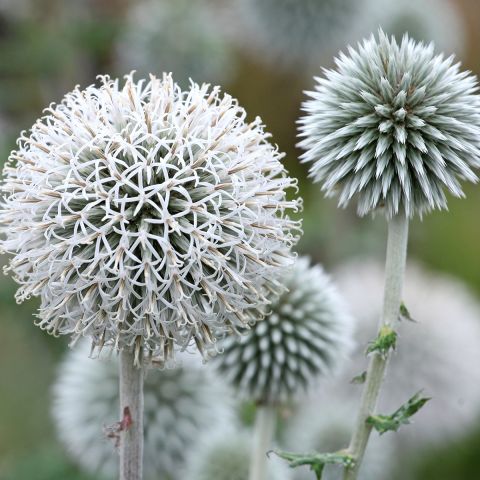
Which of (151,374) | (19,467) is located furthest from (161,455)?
A: (19,467)

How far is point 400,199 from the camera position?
8.42 feet

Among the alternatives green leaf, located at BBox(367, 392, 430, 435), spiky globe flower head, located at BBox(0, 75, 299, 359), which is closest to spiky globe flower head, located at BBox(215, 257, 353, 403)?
spiky globe flower head, located at BBox(0, 75, 299, 359)

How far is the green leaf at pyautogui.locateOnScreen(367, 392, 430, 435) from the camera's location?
7.85ft

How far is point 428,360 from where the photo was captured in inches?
202

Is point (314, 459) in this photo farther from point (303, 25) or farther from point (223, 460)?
point (303, 25)

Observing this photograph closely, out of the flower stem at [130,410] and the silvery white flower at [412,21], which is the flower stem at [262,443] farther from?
the silvery white flower at [412,21]

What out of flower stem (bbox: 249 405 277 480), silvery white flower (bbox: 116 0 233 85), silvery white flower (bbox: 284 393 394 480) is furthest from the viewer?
silvery white flower (bbox: 116 0 233 85)

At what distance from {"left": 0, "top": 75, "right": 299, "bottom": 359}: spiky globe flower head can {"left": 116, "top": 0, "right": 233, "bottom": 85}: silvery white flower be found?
4079 mm

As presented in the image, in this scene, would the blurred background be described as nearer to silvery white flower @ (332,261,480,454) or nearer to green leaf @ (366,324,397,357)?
silvery white flower @ (332,261,480,454)

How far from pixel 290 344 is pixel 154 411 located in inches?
32.1

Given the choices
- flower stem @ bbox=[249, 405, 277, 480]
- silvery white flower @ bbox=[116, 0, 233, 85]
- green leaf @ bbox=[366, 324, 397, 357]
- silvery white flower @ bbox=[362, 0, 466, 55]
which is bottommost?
flower stem @ bbox=[249, 405, 277, 480]

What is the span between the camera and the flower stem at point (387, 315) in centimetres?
248

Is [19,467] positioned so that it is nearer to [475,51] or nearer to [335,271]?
[335,271]

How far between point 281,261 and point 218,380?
1134mm
